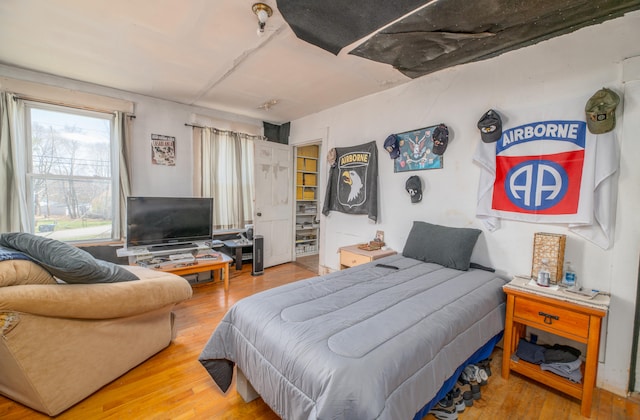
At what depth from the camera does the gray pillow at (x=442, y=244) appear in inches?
87.6

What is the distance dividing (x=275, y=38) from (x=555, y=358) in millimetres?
3115

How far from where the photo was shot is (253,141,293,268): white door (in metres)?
4.15

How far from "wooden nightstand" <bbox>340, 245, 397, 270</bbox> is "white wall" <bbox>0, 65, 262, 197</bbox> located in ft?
8.68

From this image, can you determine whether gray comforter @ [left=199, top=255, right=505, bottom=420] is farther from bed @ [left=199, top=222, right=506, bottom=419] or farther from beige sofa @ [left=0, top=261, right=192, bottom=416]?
beige sofa @ [left=0, top=261, right=192, bottom=416]

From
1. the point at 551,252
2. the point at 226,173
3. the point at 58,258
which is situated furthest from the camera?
the point at 226,173

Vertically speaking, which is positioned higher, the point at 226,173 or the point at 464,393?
the point at 226,173

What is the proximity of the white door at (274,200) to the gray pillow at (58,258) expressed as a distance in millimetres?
2594

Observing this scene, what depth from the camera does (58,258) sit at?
1423 millimetres

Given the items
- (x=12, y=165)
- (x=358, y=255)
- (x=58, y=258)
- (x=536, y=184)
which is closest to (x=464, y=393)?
(x=358, y=255)

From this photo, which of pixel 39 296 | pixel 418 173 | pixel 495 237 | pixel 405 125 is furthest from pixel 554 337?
pixel 39 296

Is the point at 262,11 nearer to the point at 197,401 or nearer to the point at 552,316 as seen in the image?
the point at 197,401

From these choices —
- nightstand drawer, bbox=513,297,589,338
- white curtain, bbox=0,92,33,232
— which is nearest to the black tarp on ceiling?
nightstand drawer, bbox=513,297,589,338

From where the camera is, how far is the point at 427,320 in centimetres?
137

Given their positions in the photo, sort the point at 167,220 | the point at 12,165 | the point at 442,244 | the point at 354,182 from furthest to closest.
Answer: the point at 354,182 < the point at 167,220 < the point at 12,165 < the point at 442,244
